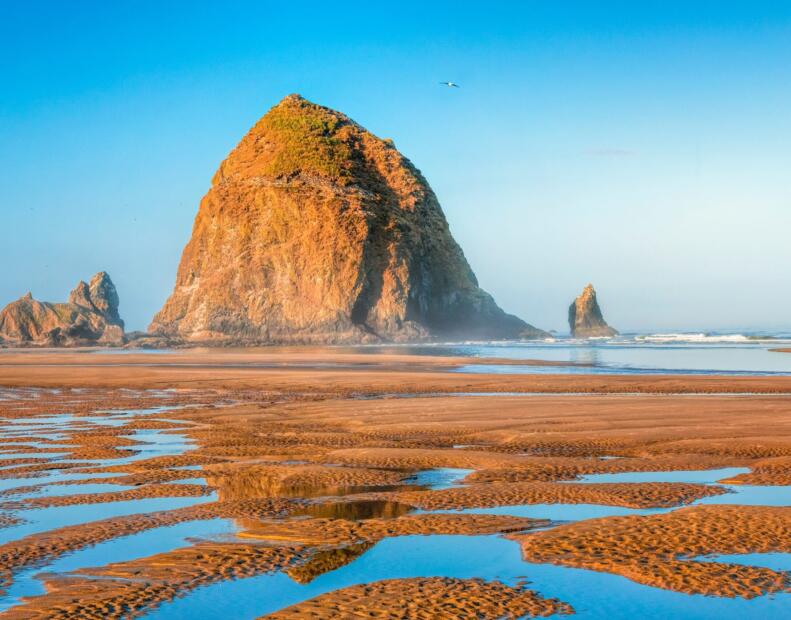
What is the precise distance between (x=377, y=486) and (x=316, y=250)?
88.2m

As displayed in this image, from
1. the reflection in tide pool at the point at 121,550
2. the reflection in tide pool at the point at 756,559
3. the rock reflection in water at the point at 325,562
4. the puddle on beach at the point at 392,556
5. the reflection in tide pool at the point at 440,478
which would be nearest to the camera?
the puddle on beach at the point at 392,556

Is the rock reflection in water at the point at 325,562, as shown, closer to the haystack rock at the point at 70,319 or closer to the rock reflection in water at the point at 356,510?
the rock reflection in water at the point at 356,510

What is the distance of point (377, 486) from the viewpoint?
8.89 m

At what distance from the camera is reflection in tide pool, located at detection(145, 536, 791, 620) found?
4773 mm

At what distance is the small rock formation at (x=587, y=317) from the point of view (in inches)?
4732

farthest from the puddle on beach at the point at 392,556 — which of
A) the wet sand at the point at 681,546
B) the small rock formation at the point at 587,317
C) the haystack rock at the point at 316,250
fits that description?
the small rock formation at the point at 587,317

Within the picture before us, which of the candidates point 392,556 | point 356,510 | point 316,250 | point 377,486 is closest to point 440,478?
point 377,486

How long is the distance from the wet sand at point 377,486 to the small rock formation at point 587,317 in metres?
102

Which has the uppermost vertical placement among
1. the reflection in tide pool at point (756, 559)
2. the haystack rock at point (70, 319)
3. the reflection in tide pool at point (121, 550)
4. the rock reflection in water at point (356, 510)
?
the haystack rock at point (70, 319)

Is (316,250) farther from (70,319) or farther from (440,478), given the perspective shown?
(440,478)

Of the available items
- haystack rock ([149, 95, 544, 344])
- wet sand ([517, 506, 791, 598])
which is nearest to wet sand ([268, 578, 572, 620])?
wet sand ([517, 506, 791, 598])

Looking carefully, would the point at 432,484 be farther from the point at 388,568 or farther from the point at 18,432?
the point at 18,432

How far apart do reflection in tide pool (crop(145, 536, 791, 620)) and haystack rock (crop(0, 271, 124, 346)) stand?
292ft

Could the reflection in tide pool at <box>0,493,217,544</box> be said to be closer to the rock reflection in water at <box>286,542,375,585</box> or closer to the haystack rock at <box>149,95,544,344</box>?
the rock reflection in water at <box>286,542,375,585</box>
